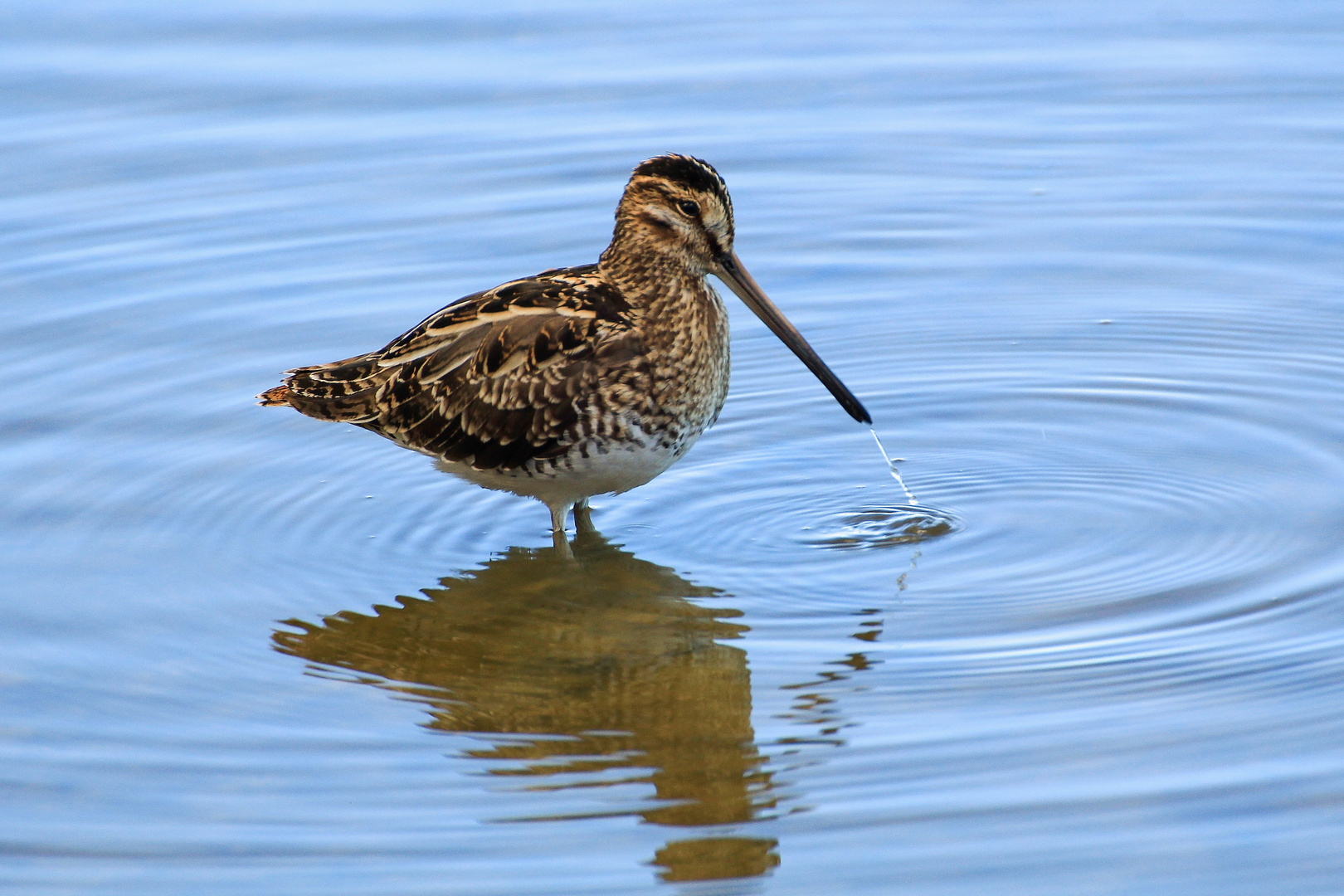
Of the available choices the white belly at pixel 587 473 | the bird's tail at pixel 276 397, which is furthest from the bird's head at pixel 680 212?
the bird's tail at pixel 276 397

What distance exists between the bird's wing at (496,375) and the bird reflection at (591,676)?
584mm

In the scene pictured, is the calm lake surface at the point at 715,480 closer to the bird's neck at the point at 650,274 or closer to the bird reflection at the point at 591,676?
the bird reflection at the point at 591,676

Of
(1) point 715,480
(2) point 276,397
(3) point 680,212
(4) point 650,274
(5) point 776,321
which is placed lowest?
(1) point 715,480

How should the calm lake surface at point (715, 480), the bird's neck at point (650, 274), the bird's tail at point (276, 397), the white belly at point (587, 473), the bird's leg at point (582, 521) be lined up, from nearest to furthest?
1. the calm lake surface at point (715, 480)
2. the white belly at point (587, 473)
3. the bird's neck at point (650, 274)
4. the bird's leg at point (582, 521)
5. the bird's tail at point (276, 397)

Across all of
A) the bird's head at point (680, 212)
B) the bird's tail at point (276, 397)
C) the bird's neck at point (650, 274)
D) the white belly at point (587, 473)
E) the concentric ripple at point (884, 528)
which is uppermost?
the bird's head at point (680, 212)

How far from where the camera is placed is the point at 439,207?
1143 cm

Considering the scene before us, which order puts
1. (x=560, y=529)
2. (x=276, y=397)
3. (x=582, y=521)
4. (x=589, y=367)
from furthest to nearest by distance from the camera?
(x=276, y=397), (x=582, y=521), (x=560, y=529), (x=589, y=367)

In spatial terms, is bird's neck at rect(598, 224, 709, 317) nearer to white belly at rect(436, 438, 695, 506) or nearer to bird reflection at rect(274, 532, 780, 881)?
white belly at rect(436, 438, 695, 506)

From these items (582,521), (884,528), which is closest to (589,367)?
(582,521)

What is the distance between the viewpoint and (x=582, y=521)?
26.4 feet

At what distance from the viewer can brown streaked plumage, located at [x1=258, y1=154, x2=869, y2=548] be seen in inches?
290

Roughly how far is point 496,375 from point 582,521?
0.83 metres

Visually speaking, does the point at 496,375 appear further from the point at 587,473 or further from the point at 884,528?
the point at 884,528

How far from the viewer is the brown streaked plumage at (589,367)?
24.2ft
